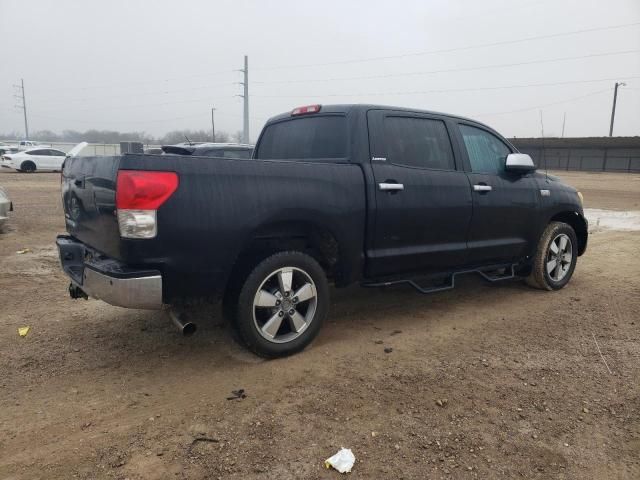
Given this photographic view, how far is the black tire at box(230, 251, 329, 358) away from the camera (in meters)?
3.46

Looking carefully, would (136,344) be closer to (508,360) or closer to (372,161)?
(372,161)

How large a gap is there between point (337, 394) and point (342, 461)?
711 mm

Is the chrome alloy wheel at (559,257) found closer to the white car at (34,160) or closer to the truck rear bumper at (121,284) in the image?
the truck rear bumper at (121,284)

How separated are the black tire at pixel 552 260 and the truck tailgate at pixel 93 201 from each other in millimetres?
4395

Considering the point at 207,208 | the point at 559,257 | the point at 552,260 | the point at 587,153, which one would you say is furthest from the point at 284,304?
the point at 587,153

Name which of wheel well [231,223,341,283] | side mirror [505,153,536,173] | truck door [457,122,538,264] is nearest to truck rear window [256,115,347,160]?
wheel well [231,223,341,283]

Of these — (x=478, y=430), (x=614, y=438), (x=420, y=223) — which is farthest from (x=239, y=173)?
(x=614, y=438)

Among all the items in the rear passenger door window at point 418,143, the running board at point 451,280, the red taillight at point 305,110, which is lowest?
the running board at point 451,280

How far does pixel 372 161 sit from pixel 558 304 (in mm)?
2710

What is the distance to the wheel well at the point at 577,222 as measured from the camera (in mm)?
5854

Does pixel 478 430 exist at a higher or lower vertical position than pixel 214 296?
lower

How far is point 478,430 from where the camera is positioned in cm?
283

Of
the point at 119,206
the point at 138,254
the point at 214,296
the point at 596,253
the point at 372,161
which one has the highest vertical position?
the point at 372,161

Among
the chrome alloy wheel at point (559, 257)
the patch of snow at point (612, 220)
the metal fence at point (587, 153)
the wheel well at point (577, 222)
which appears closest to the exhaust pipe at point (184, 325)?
the chrome alloy wheel at point (559, 257)
